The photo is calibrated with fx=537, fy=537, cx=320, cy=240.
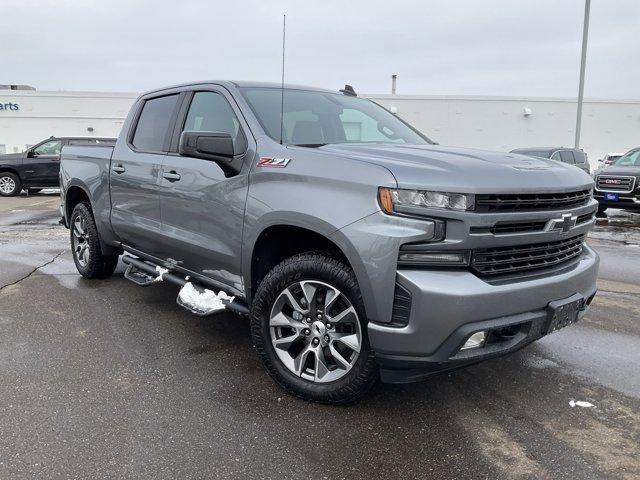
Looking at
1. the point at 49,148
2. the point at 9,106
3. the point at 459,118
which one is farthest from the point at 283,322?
the point at 9,106

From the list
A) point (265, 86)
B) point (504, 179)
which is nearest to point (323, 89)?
point (265, 86)

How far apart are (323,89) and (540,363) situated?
2.77 m

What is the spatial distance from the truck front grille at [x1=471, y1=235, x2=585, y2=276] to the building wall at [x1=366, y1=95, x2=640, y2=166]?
26355 millimetres

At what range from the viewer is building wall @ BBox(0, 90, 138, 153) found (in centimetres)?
2809

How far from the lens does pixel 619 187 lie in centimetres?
1221

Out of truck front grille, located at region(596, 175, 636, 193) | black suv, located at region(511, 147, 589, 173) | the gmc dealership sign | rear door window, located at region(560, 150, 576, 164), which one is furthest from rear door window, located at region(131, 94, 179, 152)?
the gmc dealership sign

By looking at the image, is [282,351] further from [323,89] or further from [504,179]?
[323,89]

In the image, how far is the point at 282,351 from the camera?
129 inches

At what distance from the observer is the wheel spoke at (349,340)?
9.66 ft

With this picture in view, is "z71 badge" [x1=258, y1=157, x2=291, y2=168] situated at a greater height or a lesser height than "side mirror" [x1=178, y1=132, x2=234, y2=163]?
lesser

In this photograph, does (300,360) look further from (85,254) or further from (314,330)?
(85,254)

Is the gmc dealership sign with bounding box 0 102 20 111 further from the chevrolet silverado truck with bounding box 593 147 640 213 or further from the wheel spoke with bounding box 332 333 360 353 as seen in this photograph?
the wheel spoke with bounding box 332 333 360 353

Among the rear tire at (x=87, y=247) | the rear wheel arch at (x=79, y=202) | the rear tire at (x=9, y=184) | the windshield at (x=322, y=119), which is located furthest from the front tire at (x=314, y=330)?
the rear tire at (x=9, y=184)

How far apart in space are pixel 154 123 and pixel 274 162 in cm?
200
